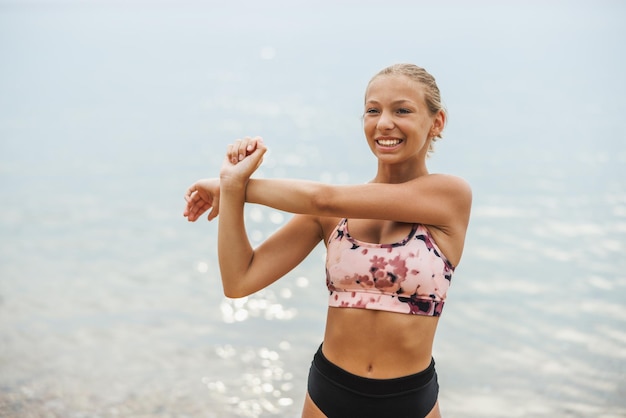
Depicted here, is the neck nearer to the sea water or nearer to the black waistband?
the black waistband

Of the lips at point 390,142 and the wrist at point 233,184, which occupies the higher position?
the lips at point 390,142

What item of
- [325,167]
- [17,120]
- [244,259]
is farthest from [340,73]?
[244,259]

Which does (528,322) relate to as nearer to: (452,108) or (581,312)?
(581,312)

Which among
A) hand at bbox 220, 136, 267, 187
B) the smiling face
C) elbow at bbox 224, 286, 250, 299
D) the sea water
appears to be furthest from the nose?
the sea water

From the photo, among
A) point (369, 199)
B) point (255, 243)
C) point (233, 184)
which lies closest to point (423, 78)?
point (369, 199)

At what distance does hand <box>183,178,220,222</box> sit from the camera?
2955mm

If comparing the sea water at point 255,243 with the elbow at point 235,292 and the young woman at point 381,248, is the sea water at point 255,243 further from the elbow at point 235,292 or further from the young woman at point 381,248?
the young woman at point 381,248

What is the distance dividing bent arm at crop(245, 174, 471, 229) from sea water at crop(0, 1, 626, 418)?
5187 mm

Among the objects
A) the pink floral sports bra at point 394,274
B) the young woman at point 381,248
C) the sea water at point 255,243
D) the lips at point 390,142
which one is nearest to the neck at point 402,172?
the young woman at point 381,248

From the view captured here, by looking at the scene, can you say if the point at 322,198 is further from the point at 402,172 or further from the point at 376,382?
the point at 376,382

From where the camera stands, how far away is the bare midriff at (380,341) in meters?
2.71

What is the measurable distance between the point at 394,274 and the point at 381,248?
0.10 metres

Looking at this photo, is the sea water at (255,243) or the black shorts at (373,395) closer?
the black shorts at (373,395)

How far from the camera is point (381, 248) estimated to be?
2.70 meters
